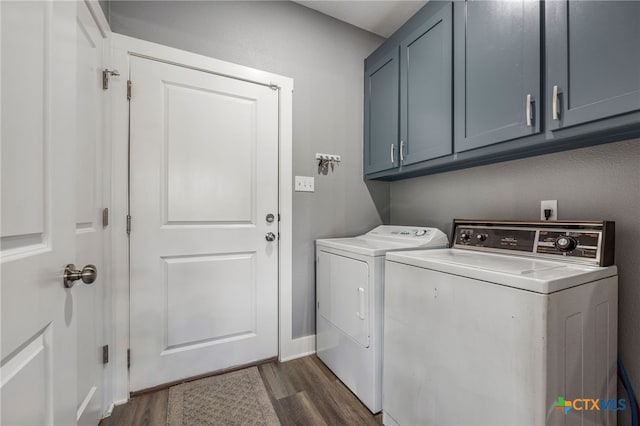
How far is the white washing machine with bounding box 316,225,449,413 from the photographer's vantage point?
1423 mm

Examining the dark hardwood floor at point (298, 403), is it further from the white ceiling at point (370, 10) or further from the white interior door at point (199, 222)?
the white ceiling at point (370, 10)

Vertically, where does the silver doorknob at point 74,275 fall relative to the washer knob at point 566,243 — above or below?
below

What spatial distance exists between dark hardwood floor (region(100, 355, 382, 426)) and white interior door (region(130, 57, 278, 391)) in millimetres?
136

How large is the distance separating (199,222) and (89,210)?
22.0 inches

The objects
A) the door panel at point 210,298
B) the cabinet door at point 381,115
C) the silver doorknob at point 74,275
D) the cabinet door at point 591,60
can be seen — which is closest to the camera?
the silver doorknob at point 74,275

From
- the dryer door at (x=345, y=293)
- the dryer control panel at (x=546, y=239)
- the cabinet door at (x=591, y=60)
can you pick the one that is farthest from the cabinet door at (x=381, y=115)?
the cabinet door at (x=591, y=60)

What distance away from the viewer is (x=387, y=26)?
2232 mm

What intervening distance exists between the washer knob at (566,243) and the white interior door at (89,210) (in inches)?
78.7

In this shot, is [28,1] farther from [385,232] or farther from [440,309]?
[385,232]

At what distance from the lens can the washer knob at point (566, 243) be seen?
1123 mm

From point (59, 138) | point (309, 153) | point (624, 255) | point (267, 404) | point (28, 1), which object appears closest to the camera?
point (28, 1)

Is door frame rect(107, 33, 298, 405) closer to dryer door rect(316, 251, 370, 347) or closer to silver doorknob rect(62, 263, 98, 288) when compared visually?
silver doorknob rect(62, 263, 98, 288)

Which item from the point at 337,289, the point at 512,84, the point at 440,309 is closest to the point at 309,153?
the point at 337,289

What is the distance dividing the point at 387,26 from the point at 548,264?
83.7 inches
